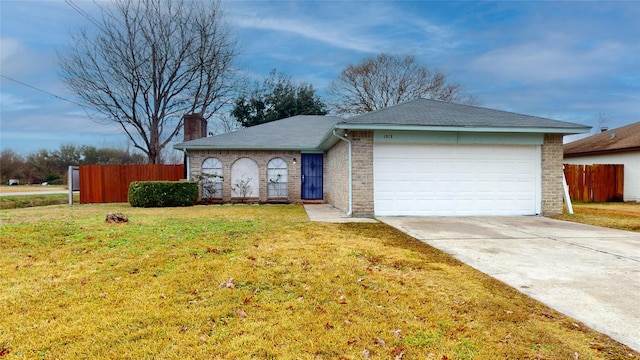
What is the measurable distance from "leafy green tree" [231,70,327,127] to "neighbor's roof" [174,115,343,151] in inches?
271

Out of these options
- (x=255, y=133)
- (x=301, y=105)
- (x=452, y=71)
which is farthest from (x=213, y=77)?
(x=452, y=71)

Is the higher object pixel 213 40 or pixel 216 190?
pixel 213 40

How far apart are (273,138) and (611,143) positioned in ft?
54.0

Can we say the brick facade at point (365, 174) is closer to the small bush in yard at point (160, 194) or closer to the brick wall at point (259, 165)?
the brick wall at point (259, 165)

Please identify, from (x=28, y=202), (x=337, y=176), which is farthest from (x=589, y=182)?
(x=28, y=202)

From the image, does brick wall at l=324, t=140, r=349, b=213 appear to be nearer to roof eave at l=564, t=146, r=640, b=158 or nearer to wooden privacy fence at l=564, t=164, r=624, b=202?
wooden privacy fence at l=564, t=164, r=624, b=202

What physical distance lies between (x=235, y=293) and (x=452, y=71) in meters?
Result: 27.5

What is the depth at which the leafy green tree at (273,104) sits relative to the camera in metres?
24.6

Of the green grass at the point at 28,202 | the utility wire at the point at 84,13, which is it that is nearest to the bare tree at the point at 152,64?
the utility wire at the point at 84,13

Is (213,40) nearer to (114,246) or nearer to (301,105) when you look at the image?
(301,105)

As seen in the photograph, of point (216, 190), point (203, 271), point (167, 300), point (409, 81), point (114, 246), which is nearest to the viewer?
point (167, 300)

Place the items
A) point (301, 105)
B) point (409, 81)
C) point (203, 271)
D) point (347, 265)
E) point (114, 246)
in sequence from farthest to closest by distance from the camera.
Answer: point (409, 81) < point (301, 105) < point (114, 246) < point (347, 265) < point (203, 271)

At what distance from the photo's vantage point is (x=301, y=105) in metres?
24.7

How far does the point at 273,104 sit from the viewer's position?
24828 mm
